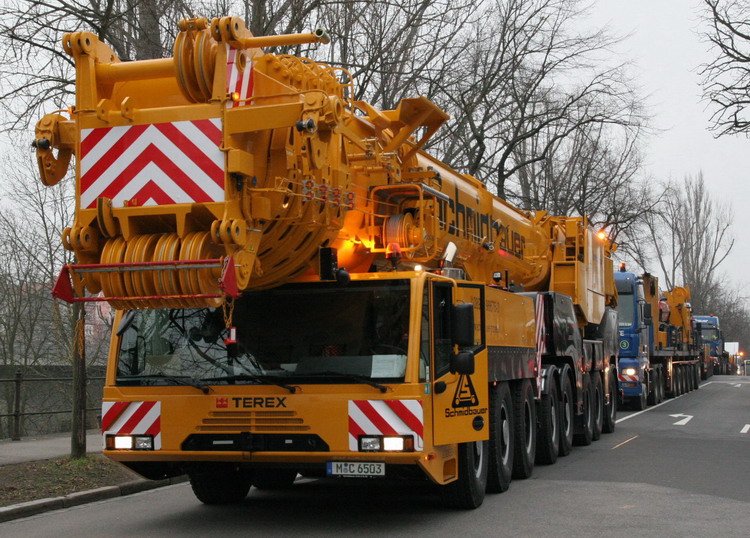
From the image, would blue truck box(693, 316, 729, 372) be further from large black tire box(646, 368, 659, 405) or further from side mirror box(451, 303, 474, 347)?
side mirror box(451, 303, 474, 347)

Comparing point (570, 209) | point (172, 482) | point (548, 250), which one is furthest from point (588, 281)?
point (570, 209)

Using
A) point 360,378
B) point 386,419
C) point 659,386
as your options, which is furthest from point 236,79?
point 659,386

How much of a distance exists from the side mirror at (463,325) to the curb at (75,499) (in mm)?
4382

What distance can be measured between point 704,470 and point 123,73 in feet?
28.3

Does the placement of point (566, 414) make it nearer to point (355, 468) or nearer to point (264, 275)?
point (355, 468)

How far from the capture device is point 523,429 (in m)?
11.9

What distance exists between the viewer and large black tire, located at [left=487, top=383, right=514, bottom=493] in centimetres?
1054

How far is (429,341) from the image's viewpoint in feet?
28.6

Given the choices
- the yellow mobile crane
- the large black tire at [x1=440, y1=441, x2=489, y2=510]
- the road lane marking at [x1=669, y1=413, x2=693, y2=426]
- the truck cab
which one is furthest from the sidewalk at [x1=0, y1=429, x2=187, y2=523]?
the truck cab

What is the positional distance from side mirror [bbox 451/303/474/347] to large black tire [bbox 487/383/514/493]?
187 centimetres

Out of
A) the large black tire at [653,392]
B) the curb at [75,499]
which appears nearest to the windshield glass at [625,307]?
the large black tire at [653,392]

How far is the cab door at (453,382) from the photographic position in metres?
8.78

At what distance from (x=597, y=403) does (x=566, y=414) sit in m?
2.98

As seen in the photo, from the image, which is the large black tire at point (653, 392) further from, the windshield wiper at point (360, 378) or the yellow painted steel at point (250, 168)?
the windshield wiper at point (360, 378)
